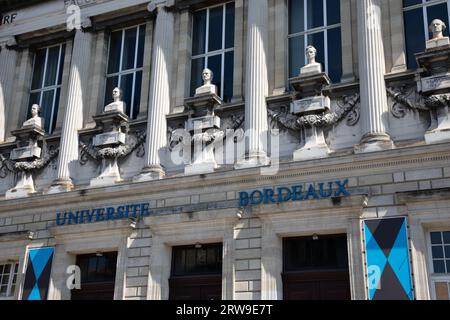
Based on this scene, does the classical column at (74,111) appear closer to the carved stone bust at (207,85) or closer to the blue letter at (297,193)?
the carved stone bust at (207,85)

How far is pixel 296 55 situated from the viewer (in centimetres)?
1636

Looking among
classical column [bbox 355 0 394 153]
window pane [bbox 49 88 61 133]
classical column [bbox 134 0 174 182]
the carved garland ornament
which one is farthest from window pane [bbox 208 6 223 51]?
the carved garland ornament

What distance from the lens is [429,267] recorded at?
12.9 m

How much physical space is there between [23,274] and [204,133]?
6275 millimetres

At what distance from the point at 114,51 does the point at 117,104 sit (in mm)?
2474

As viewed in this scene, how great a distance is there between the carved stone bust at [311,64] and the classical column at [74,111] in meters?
6.96

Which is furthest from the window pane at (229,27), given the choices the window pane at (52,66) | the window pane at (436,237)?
the window pane at (436,237)

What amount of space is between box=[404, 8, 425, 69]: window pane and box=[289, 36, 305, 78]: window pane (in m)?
2.65

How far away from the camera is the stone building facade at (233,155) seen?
44.3 feet

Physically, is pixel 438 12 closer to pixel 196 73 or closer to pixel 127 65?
pixel 196 73

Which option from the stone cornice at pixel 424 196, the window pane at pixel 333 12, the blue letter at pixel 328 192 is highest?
the window pane at pixel 333 12
